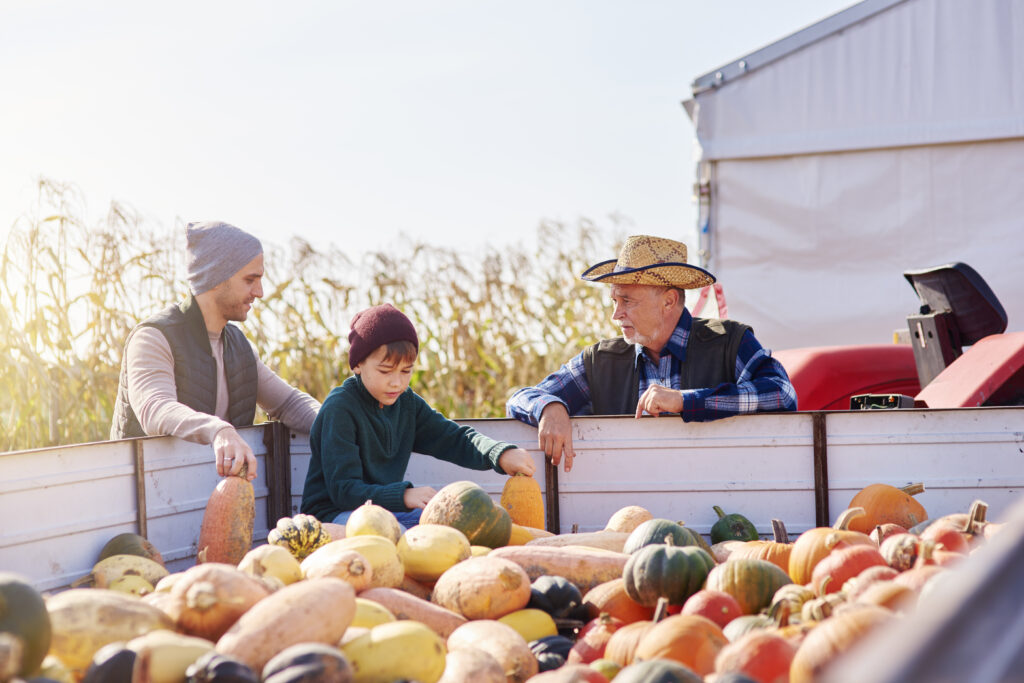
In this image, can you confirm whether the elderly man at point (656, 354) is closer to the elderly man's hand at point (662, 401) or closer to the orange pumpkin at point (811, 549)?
the elderly man's hand at point (662, 401)

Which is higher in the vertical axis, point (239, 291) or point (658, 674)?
point (239, 291)

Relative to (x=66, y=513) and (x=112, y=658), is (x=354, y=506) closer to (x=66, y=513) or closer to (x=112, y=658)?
(x=66, y=513)

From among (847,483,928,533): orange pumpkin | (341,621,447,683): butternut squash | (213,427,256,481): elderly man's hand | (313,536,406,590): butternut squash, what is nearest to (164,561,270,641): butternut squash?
(341,621,447,683): butternut squash

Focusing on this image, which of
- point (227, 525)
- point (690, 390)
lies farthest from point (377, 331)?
point (690, 390)

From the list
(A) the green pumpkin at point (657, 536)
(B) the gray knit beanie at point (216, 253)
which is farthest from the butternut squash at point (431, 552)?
(B) the gray knit beanie at point (216, 253)

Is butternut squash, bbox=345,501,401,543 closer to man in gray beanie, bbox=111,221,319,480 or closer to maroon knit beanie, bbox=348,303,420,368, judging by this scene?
maroon knit beanie, bbox=348,303,420,368

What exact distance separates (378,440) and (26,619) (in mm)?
1881

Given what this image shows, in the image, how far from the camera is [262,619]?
171 centimetres

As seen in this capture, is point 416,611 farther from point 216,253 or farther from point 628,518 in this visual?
point 216,253

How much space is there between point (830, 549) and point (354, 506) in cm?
157

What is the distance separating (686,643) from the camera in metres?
1.77

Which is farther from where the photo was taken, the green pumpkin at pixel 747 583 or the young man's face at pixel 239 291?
the young man's face at pixel 239 291

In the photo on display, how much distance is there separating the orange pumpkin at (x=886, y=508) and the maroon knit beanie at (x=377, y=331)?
1.60 metres

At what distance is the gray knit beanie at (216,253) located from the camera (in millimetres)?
3641
